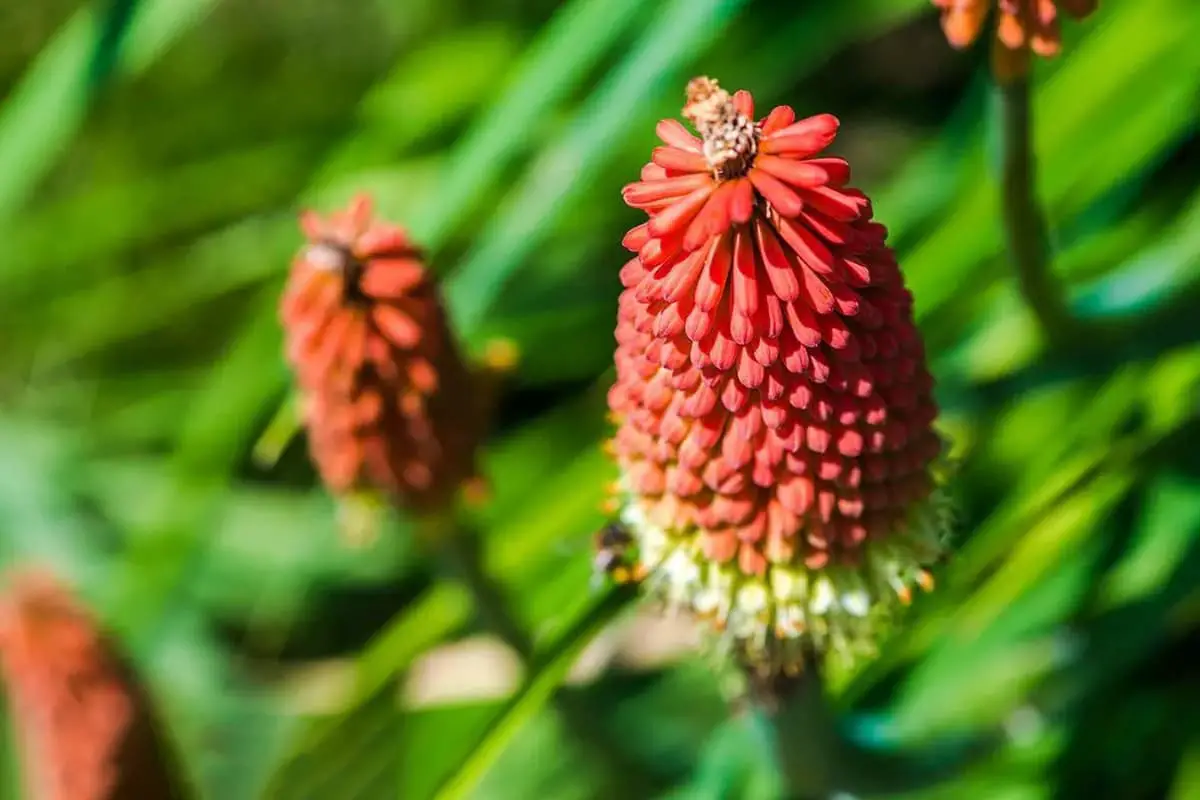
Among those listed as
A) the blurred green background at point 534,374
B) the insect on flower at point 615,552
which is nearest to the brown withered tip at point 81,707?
the blurred green background at point 534,374

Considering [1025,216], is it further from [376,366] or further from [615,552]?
[376,366]

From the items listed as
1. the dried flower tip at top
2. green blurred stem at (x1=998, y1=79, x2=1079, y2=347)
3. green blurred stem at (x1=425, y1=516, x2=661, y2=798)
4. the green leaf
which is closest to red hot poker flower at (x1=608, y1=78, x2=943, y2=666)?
the dried flower tip at top

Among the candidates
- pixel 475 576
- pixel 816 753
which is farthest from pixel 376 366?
pixel 816 753

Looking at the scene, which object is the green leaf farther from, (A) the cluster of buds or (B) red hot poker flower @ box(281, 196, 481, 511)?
(A) the cluster of buds

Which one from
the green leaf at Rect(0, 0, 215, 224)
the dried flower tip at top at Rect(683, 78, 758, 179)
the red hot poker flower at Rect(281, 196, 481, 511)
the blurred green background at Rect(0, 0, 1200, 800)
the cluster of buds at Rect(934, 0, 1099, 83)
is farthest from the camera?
the green leaf at Rect(0, 0, 215, 224)

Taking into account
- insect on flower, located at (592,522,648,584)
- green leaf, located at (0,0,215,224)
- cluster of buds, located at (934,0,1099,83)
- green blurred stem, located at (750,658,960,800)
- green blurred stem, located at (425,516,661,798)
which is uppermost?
green leaf, located at (0,0,215,224)

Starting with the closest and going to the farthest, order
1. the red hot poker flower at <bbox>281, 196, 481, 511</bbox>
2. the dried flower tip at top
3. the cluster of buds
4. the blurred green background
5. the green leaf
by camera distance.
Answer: the dried flower tip at top, the cluster of buds, the red hot poker flower at <bbox>281, 196, 481, 511</bbox>, the blurred green background, the green leaf
